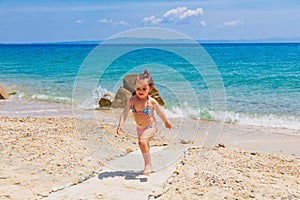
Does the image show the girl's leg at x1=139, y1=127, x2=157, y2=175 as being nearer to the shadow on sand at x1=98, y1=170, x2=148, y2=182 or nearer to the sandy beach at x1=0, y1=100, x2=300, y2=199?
the shadow on sand at x1=98, y1=170, x2=148, y2=182

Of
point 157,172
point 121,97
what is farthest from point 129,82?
point 157,172

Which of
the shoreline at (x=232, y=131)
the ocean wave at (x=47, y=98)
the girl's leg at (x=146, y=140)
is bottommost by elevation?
the shoreline at (x=232, y=131)

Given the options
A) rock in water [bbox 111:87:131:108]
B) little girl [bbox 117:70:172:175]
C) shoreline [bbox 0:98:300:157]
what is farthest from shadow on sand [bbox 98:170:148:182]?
rock in water [bbox 111:87:131:108]

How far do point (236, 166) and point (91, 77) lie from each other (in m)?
15.8

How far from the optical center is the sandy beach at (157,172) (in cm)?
540

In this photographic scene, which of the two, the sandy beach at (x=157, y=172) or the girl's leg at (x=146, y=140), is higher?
the girl's leg at (x=146, y=140)

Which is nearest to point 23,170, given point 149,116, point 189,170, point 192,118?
point 149,116

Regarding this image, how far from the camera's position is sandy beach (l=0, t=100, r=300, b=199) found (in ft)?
17.7

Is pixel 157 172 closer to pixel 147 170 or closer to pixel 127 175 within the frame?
pixel 147 170

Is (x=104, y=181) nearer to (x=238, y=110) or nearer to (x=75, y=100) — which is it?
(x=238, y=110)

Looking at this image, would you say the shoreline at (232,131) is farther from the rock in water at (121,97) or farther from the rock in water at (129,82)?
the rock in water at (129,82)

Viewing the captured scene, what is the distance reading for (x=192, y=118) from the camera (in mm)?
13094

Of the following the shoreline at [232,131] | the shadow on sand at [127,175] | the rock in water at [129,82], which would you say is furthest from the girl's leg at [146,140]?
the rock in water at [129,82]

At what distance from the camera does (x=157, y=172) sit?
6.10 meters
